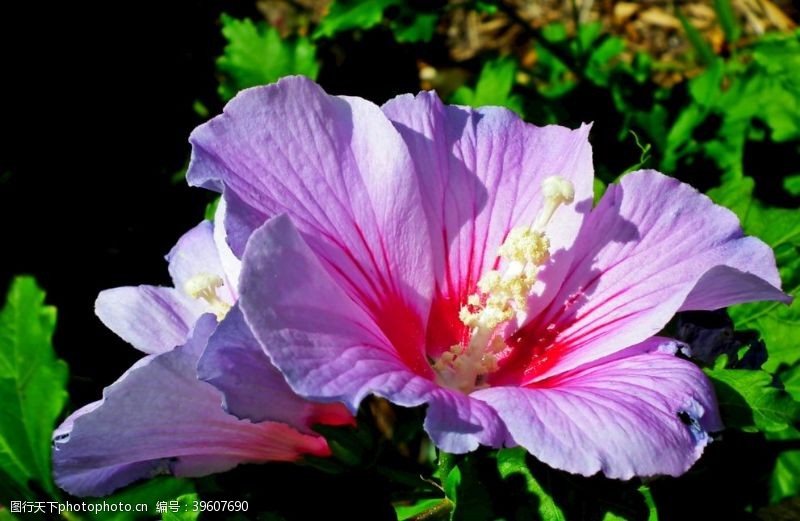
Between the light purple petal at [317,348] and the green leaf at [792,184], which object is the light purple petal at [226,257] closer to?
the light purple petal at [317,348]

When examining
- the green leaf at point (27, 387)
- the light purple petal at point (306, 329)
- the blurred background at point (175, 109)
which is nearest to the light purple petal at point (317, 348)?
the light purple petal at point (306, 329)

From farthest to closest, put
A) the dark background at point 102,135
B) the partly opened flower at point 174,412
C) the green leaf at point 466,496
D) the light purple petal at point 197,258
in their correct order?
the dark background at point 102,135 → the light purple petal at point 197,258 → the green leaf at point 466,496 → the partly opened flower at point 174,412

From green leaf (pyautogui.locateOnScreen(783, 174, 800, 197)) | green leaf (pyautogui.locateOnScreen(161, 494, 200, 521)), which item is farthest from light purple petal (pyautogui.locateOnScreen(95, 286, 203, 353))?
green leaf (pyautogui.locateOnScreen(783, 174, 800, 197))

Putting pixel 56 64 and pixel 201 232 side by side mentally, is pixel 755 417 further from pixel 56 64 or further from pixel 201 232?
pixel 56 64

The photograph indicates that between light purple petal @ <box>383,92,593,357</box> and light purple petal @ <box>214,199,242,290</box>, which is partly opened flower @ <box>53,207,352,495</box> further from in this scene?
light purple petal @ <box>383,92,593,357</box>

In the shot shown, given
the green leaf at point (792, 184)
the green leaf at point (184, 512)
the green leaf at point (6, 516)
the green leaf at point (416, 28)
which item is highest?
the green leaf at point (416, 28)

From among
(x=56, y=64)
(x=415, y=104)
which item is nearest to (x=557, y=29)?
(x=56, y=64)
